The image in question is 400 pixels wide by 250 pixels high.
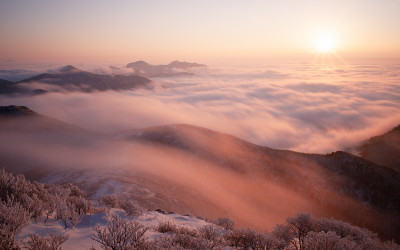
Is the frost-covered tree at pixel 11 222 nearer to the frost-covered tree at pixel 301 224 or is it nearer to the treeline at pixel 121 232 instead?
the treeline at pixel 121 232

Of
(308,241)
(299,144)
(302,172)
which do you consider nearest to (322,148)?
(299,144)

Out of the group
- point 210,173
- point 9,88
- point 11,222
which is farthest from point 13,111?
point 9,88

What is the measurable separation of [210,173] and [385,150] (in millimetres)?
109821

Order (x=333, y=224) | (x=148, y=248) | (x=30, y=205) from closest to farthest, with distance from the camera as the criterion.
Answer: (x=148, y=248) < (x=30, y=205) < (x=333, y=224)

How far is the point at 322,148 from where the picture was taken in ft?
461

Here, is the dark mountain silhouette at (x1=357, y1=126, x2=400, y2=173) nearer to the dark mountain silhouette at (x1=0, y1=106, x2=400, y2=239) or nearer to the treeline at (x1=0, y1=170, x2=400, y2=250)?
the dark mountain silhouette at (x1=0, y1=106, x2=400, y2=239)

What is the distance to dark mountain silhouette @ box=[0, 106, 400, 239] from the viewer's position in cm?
4156

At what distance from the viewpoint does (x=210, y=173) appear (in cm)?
5444

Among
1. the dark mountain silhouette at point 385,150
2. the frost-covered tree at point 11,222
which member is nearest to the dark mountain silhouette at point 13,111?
the frost-covered tree at point 11,222

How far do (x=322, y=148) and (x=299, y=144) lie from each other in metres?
15.3

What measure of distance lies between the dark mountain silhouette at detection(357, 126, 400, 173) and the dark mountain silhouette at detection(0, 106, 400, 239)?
176 feet

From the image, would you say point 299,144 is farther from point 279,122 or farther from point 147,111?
point 147,111

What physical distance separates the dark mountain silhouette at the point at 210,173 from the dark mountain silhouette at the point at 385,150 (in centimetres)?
5376

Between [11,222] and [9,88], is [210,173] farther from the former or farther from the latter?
[9,88]
